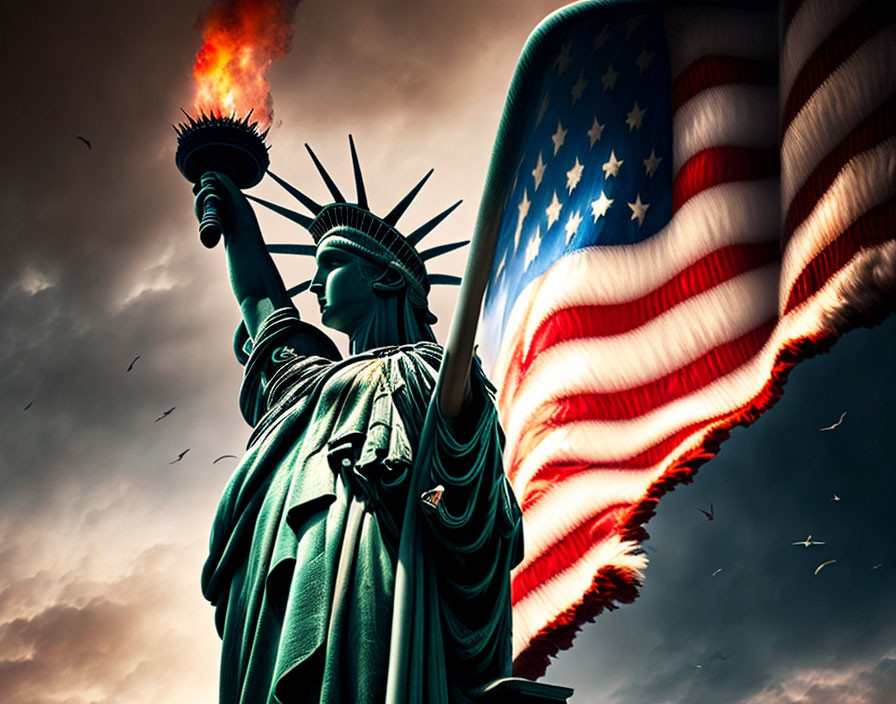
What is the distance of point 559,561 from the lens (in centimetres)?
672

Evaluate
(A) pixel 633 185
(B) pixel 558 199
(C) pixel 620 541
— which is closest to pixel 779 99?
(A) pixel 633 185

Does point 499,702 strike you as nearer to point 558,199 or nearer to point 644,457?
point 644,457

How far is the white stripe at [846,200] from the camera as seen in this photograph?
5238 mm

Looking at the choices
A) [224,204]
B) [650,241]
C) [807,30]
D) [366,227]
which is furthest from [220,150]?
[807,30]

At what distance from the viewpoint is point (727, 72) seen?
636cm

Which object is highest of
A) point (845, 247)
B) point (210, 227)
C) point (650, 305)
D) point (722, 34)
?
point (210, 227)

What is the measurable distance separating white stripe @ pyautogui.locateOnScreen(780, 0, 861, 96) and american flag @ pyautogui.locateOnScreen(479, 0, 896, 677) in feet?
0.03

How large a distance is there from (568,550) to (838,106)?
301 cm

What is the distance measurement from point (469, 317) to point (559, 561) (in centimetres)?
183

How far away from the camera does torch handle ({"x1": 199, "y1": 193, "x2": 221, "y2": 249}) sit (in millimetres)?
8367

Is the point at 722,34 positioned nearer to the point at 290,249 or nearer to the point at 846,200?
the point at 846,200

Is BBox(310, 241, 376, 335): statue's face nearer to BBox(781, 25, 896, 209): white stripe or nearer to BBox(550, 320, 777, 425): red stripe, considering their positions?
Result: BBox(550, 320, 777, 425): red stripe

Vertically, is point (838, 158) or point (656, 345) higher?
point (656, 345)

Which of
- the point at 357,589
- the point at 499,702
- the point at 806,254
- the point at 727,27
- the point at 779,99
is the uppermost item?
the point at 727,27
